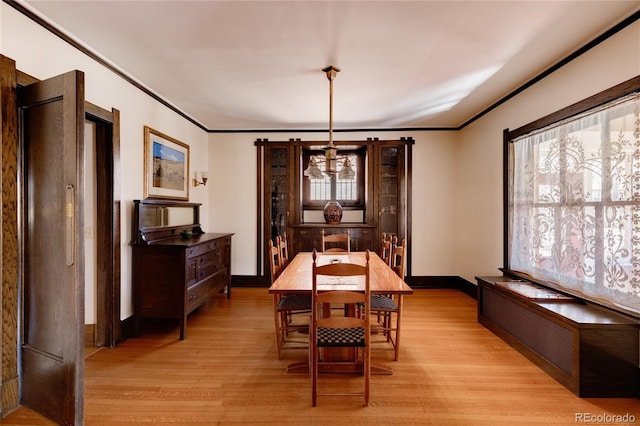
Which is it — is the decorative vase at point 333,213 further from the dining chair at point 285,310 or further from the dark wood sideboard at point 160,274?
the dark wood sideboard at point 160,274

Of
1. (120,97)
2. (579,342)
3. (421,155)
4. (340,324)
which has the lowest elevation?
(579,342)

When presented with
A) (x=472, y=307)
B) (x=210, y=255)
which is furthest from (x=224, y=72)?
(x=472, y=307)

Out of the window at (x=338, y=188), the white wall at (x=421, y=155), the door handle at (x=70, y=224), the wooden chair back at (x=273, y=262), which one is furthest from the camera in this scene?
the window at (x=338, y=188)

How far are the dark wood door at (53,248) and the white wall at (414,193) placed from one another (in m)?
3.30

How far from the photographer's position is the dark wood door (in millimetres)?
1771

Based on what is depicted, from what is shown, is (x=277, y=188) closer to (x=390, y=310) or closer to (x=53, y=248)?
(x=390, y=310)

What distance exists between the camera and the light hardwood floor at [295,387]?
1.96 m

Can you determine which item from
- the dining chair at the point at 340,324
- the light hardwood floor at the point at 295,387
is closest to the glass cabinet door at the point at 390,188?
the light hardwood floor at the point at 295,387

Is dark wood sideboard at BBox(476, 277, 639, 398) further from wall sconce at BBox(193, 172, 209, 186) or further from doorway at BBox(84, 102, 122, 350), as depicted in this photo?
wall sconce at BBox(193, 172, 209, 186)

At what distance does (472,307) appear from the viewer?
13.6 ft

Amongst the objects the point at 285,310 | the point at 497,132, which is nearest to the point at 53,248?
the point at 285,310

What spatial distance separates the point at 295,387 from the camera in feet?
7.50

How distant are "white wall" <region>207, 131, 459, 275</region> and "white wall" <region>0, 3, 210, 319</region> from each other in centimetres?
64

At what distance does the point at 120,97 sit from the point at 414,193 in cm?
422
